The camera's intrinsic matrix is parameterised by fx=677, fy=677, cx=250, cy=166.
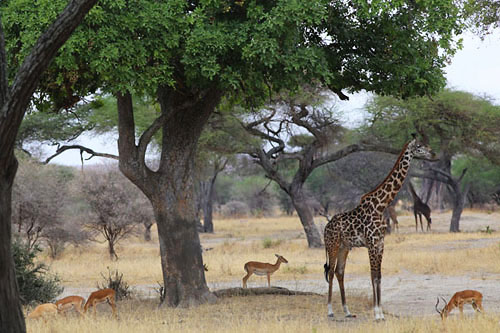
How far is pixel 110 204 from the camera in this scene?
25453 mm

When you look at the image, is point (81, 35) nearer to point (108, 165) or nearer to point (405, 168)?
point (405, 168)

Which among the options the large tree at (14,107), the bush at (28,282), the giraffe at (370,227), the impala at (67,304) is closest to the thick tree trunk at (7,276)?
the large tree at (14,107)

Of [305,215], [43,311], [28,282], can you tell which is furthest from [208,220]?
[43,311]

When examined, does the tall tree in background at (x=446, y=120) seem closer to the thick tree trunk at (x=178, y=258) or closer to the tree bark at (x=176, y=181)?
the tree bark at (x=176, y=181)

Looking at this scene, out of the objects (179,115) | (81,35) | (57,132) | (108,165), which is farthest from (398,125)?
(81,35)

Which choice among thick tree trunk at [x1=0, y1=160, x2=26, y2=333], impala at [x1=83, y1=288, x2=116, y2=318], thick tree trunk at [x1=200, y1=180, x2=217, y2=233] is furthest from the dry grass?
thick tree trunk at [x1=200, y1=180, x2=217, y2=233]

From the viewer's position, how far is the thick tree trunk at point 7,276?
6332 millimetres

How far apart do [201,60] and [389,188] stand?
363 centimetres

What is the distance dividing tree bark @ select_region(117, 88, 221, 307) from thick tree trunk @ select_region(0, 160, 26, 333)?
222 inches

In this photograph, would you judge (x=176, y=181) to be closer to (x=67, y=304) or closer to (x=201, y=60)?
(x=201, y=60)

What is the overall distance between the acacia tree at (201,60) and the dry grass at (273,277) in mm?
1349

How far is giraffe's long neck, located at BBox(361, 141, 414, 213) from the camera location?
1081 cm

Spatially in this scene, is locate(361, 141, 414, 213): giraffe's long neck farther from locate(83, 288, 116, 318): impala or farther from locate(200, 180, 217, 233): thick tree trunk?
locate(200, 180, 217, 233): thick tree trunk

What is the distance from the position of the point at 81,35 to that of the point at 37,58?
398cm
